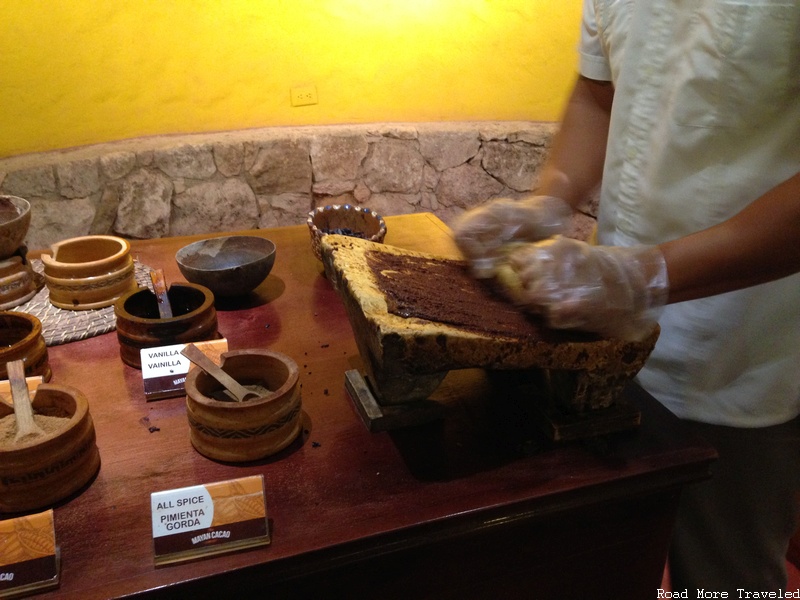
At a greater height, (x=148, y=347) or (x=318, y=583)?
(x=148, y=347)

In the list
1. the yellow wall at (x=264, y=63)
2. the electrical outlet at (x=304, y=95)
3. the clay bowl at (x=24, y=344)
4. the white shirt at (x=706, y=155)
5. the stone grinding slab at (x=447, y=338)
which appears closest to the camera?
the stone grinding slab at (x=447, y=338)

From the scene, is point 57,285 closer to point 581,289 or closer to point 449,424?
point 449,424

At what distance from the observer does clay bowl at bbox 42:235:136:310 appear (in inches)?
54.0

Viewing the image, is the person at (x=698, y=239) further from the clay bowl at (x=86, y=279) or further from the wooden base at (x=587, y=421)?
the clay bowl at (x=86, y=279)

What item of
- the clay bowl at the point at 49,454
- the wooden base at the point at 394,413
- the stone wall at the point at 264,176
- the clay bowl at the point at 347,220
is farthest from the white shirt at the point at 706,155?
the stone wall at the point at 264,176

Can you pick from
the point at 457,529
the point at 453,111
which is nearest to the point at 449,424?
the point at 457,529

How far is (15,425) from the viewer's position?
91 centimetres

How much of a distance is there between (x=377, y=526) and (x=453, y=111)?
2.34 meters

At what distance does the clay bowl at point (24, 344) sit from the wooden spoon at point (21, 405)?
0.37 ft

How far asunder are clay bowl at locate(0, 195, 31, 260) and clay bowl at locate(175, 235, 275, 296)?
0.33 metres

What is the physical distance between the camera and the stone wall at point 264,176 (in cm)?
231

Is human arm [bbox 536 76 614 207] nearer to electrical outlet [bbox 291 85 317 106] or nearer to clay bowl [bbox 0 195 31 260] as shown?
clay bowl [bbox 0 195 31 260]

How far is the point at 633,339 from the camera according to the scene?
0.90m

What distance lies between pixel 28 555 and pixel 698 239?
98 centimetres
